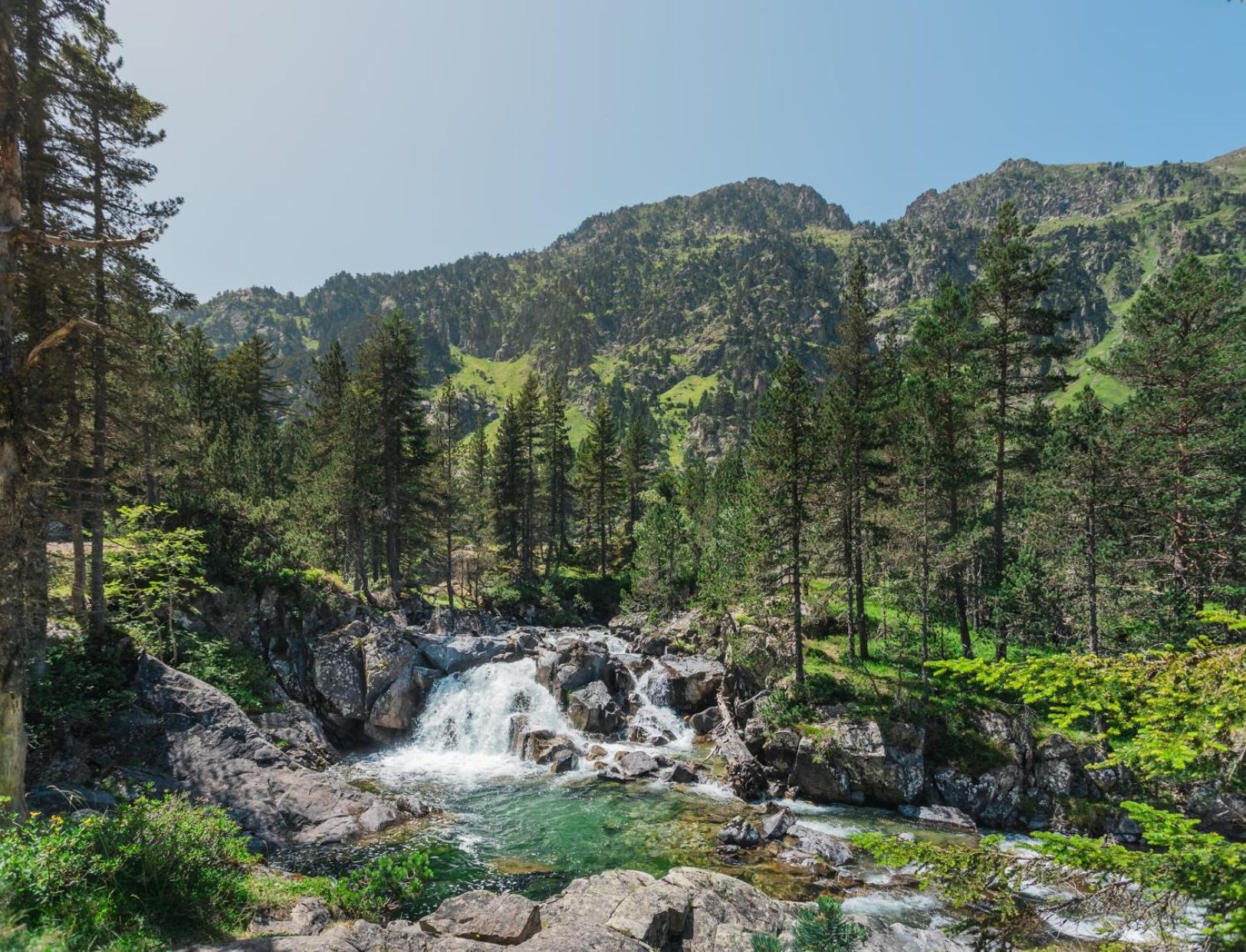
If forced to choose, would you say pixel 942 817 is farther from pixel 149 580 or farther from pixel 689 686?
pixel 149 580

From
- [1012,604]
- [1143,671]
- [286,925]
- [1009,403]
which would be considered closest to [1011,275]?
[1009,403]

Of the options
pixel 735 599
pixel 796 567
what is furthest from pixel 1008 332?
pixel 735 599

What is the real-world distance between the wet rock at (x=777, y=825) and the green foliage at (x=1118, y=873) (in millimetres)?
13156

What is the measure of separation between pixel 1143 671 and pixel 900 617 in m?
26.0

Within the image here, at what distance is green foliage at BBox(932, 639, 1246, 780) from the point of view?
5.27 meters

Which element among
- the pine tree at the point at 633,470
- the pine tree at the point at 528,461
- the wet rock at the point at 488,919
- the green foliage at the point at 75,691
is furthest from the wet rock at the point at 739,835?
the pine tree at the point at 633,470

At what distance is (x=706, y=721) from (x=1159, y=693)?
25.8 metres

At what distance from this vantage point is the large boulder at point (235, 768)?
1542 centimetres

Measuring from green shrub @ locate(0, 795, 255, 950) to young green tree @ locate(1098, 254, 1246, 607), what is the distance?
32.7 m

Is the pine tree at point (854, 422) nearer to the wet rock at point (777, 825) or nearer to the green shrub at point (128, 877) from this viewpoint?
the wet rock at point (777, 825)

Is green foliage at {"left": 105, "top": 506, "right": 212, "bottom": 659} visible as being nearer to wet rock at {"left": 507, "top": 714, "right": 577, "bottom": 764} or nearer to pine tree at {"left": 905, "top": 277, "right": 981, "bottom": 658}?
wet rock at {"left": 507, "top": 714, "right": 577, "bottom": 764}

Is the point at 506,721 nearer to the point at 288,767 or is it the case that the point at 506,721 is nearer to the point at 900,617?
the point at 288,767

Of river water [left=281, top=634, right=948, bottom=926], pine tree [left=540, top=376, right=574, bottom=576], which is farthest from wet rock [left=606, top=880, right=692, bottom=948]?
pine tree [left=540, top=376, right=574, bottom=576]

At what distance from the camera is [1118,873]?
5.44 metres
